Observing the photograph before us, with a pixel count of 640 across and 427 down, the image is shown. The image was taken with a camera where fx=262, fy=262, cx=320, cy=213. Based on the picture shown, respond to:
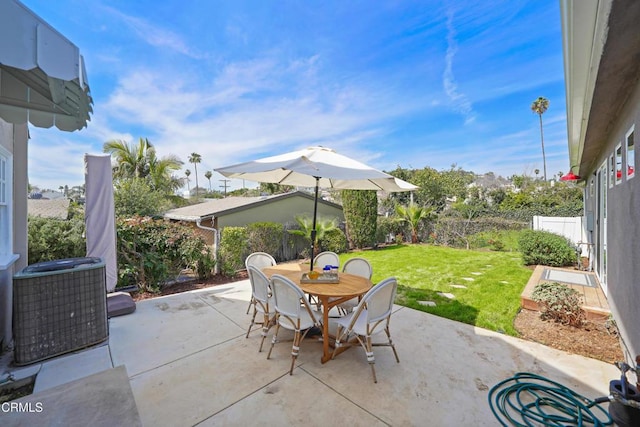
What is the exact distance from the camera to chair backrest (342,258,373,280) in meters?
4.64

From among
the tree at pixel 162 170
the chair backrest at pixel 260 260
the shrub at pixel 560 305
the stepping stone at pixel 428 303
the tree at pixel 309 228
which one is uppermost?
the tree at pixel 162 170

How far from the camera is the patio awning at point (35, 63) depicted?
1.52m

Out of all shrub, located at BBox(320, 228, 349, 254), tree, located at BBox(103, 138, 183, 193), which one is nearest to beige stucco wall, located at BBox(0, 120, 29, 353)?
shrub, located at BBox(320, 228, 349, 254)

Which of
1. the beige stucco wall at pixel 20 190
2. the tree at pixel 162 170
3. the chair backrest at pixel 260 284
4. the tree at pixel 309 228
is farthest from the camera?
the tree at pixel 162 170

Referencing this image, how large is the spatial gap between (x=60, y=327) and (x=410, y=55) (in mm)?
12066

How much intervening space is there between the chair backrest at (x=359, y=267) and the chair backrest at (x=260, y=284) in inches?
68.5

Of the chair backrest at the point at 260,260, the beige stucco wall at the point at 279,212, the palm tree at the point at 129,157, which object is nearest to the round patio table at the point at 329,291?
the chair backrest at the point at 260,260

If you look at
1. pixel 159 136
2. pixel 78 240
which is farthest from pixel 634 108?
pixel 159 136

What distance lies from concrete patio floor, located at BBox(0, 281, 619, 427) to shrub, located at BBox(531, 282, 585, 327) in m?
0.97

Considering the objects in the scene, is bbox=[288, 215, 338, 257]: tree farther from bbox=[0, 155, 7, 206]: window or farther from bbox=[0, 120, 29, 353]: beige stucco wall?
bbox=[0, 155, 7, 206]: window

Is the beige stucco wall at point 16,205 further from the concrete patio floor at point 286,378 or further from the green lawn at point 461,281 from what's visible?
the green lawn at point 461,281

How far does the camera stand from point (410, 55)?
994 cm

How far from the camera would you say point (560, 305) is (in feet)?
13.9

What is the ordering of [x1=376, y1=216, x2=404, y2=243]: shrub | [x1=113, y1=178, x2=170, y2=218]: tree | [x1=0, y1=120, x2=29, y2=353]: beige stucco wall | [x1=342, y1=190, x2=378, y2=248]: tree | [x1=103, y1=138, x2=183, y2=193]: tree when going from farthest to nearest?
[x1=103, y1=138, x2=183, y2=193]: tree, [x1=376, y1=216, x2=404, y2=243]: shrub, [x1=342, y1=190, x2=378, y2=248]: tree, [x1=113, y1=178, x2=170, y2=218]: tree, [x1=0, y1=120, x2=29, y2=353]: beige stucco wall
